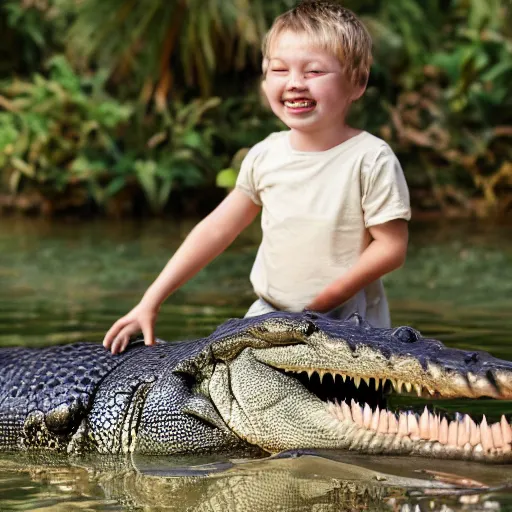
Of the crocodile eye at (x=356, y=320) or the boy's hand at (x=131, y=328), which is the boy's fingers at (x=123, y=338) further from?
the crocodile eye at (x=356, y=320)

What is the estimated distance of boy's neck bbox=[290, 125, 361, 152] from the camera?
447cm

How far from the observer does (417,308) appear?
300 inches

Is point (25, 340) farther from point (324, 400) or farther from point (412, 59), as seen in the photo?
point (412, 59)

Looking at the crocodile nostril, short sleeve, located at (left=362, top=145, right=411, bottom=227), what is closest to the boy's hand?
short sleeve, located at (left=362, top=145, right=411, bottom=227)

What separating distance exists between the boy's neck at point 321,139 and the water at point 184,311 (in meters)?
1.30

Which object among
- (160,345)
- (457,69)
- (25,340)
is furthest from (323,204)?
(457,69)

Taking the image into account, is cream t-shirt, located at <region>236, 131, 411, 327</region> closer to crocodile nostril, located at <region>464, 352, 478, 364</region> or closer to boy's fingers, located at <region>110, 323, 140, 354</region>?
boy's fingers, located at <region>110, 323, 140, 354</region>

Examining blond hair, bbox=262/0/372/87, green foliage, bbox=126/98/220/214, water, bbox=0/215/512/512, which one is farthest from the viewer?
green foliage, bbox=126/98/220/214

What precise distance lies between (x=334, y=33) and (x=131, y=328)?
147 centimetres

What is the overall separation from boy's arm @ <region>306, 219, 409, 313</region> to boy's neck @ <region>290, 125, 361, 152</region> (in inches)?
15.7

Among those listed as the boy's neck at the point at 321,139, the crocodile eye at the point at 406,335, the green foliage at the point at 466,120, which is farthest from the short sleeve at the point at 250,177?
the green foliage at the point at 466,120

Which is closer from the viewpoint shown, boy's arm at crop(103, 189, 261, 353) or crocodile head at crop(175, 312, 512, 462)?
crocodile head at crop(175, 312, 512, 462)

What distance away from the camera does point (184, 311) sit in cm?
742

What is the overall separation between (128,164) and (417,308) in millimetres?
8060
